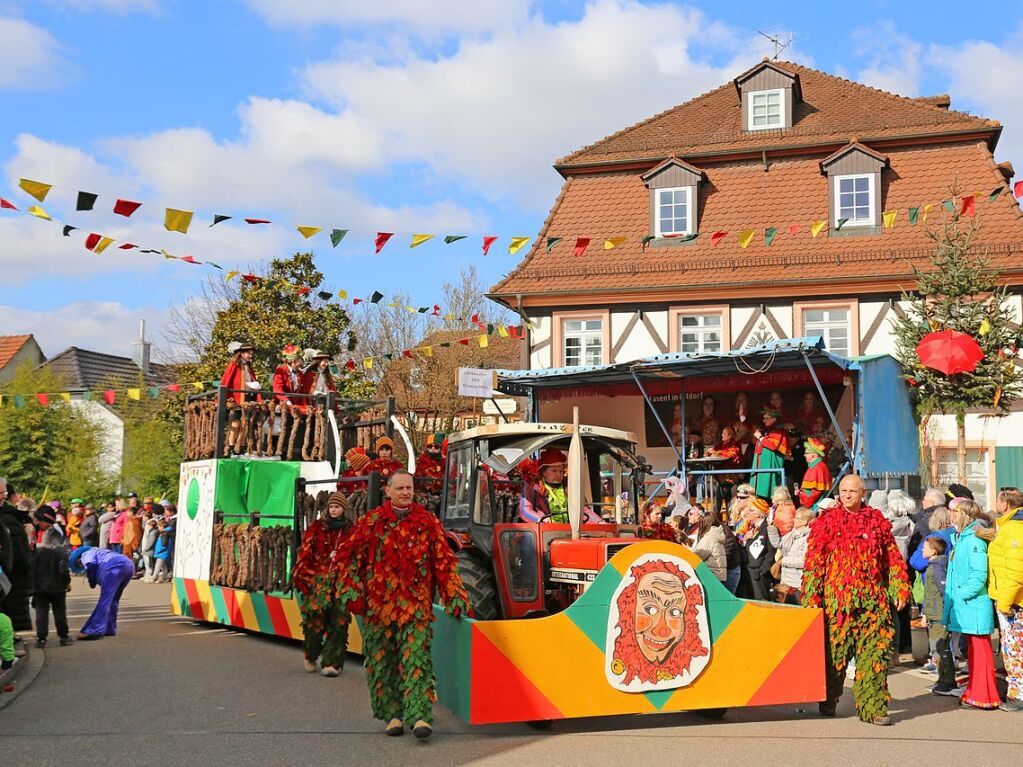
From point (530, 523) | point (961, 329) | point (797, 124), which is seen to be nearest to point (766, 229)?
point (797, 124)

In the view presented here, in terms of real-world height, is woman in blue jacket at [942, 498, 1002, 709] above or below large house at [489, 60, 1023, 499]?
below

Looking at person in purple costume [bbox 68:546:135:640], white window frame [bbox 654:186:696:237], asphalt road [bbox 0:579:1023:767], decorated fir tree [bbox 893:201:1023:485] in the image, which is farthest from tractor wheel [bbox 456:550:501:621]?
white window frame [bbox 654:186:696:237]

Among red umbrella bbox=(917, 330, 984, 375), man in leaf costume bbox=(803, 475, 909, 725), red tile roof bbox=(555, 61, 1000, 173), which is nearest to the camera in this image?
man in leaf costume bbox=(803, 475, 909, 725)

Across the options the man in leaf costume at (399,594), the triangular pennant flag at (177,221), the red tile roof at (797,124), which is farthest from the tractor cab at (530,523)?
the red tile roof at (797,124)

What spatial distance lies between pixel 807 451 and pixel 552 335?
10228mm

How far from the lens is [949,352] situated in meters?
18.8

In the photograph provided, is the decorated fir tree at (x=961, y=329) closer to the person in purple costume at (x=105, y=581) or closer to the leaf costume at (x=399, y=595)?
the person in purple costume at (x=105, y=581)

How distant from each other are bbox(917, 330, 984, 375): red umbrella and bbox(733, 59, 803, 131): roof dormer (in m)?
10.6

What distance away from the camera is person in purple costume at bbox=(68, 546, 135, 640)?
14.1 meters

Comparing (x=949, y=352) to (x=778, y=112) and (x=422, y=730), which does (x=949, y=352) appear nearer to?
(x=778, y=112)

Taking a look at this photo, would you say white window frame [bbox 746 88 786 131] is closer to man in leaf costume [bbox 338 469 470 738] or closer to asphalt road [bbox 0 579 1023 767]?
asphalt road [bbox 0 579 1023 767]

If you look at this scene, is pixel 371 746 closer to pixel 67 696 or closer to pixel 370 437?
pixel 67 696

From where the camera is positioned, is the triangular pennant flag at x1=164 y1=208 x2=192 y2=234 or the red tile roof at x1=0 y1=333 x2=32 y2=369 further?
the red tile roof at x1=0 y1=333 x2=32 y2=369

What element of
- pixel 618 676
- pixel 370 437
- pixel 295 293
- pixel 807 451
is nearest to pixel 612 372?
pixel 807 451
